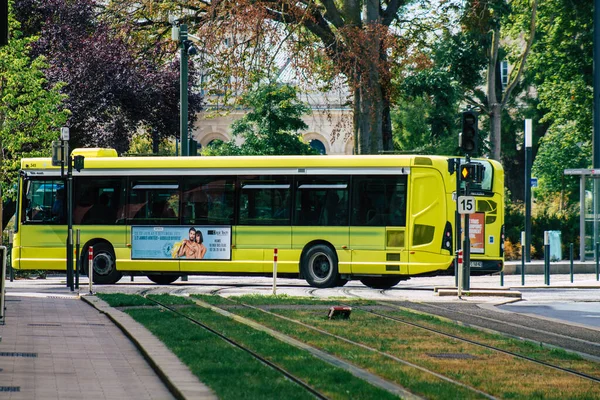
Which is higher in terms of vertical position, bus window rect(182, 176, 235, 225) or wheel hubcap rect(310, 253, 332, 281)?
bus window rect(182, 176, 235, 225)

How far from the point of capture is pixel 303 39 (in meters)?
29.3

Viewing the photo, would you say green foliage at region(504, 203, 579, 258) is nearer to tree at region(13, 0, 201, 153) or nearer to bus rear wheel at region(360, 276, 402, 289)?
bus rear wheel at region(360, 276, 402, 289)

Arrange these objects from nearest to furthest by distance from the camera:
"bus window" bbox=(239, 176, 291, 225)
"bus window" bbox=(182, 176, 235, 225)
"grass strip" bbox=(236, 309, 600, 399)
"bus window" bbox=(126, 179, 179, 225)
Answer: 1. "grass strip" bbox=(236, 309, 600, 399)
2. "bus window" bbox=(239, 176, 291, 225)
3. "bus window" bbox=(182, 176, 235, 225)
4. "bus window" bbox=(126, 179, 179, 225)

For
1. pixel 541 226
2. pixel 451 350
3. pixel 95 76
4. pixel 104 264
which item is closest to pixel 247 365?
pixel 451 350

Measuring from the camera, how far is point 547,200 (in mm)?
60938

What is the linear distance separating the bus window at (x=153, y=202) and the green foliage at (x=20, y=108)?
926 centimetres

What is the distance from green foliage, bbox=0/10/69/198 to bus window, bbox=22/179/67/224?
25.0ft

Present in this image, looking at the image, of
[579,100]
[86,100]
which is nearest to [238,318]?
[86,100]

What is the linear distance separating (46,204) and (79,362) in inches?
685

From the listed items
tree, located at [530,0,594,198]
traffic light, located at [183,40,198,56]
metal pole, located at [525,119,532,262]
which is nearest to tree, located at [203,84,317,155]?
tree, located at [530,0,594,198]

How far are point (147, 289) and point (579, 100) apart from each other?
2991 centimetres

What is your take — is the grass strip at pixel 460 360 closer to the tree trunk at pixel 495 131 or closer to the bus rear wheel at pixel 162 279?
the bus rear wheel at pixel 162 279

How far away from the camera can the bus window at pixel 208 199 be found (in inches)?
1116

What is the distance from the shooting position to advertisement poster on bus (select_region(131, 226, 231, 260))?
28.2 meters
